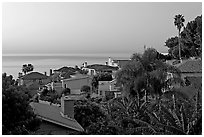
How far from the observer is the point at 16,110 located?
4.76m

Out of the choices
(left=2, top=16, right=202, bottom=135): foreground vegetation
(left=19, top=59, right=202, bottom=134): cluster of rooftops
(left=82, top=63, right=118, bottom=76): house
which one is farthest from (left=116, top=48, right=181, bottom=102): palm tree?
(left=82, top=63, right=118, bottom=76): house

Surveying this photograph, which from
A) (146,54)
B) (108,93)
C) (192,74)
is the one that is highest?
(146,54)

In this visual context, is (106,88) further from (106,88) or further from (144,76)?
(144,76)

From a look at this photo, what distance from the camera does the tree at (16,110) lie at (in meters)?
4.50

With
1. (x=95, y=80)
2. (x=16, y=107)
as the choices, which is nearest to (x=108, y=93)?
(x=95, y=80)

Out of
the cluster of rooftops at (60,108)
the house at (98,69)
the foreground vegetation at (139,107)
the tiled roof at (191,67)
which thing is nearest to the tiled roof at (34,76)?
the cluster of rooftops at (60,108)

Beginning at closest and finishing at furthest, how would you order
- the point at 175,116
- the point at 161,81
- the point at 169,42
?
the point at 175,116 < the point at 161,81 < the point at 169,42

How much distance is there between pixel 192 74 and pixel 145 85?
22.1 ft

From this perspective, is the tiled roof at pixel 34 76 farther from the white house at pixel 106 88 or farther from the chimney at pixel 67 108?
the chimney at pixel 67 108

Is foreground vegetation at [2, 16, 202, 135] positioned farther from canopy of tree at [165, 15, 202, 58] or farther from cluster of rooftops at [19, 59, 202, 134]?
cluster of rooftops at [19, 59, 202, 134]

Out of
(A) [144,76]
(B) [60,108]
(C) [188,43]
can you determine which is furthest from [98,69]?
(A) [144,76]

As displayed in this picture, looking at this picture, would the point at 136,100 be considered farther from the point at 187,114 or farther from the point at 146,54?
the point at 187,114

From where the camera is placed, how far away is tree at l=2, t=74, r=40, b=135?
4.50 meters

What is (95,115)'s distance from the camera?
9.48 meters
